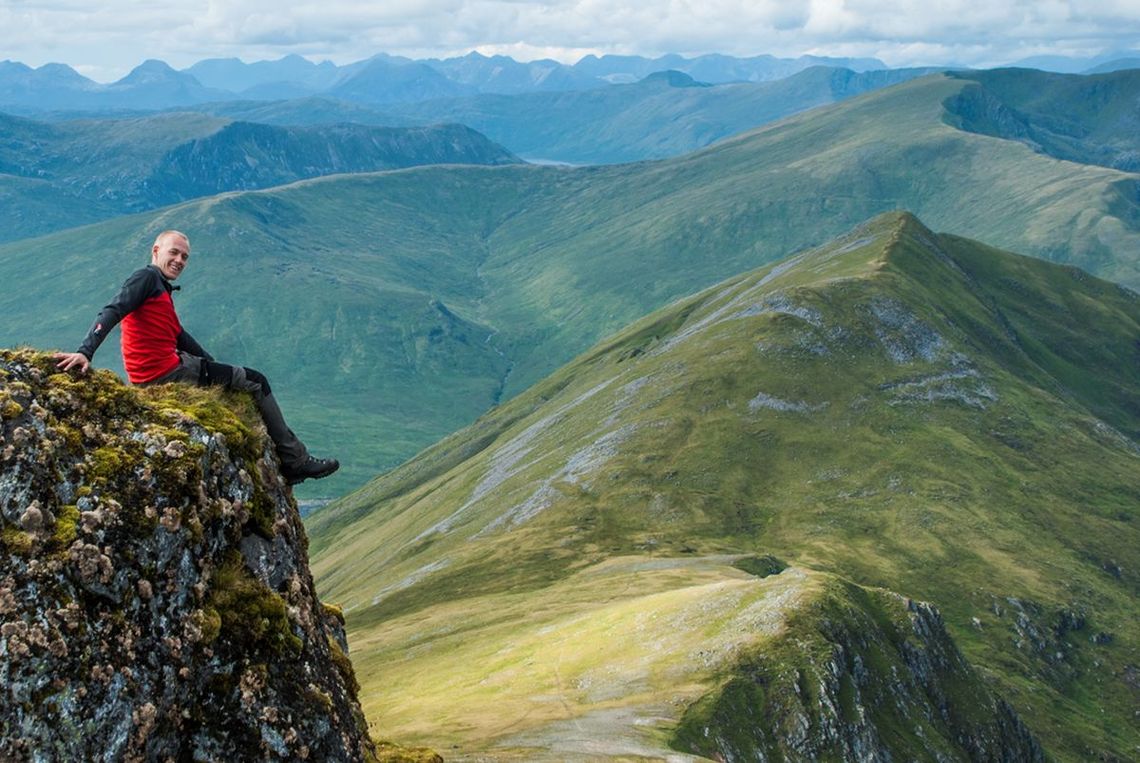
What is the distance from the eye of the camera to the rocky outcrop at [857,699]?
7188 centimetres

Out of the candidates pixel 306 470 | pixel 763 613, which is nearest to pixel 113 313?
pixel 306 470

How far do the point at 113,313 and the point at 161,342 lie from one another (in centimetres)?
221

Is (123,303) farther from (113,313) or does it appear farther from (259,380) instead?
(259,380)

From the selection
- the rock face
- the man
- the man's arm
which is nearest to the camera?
the rock face

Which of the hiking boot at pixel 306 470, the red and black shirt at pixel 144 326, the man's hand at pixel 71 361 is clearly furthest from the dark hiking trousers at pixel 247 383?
the man's hand at pixel 71 361

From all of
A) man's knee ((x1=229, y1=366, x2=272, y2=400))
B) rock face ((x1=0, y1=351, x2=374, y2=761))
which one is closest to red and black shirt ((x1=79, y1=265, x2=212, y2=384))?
rock face ((x1=0, y1=351, x2=374, y2=761))

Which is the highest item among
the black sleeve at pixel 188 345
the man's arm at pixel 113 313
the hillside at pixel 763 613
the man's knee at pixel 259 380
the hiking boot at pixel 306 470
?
the man's arm at pixel 113 313

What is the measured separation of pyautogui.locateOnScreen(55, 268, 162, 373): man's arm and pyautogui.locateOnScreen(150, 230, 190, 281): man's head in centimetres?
27

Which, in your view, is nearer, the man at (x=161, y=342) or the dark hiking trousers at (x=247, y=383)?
the man at (x=161, y=342)

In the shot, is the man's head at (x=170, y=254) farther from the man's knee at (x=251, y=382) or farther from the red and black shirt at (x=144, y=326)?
the man's knee at (x=251, y=382)

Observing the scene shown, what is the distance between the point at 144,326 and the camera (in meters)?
23.9

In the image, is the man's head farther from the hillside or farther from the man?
the hillside

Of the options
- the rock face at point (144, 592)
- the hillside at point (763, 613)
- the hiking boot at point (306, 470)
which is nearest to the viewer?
the rock face at point (144, 592)

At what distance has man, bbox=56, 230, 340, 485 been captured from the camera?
74.2 feet
